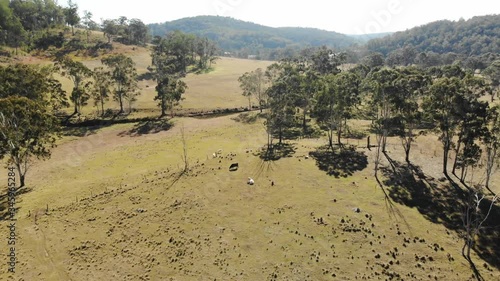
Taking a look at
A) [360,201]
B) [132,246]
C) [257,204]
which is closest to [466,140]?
[360,201]

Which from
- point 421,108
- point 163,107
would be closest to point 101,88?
point 163,107

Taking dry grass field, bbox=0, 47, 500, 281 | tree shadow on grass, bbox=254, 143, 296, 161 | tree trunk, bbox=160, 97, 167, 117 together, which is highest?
tree trunk, bbox=160, 97, 167, 117

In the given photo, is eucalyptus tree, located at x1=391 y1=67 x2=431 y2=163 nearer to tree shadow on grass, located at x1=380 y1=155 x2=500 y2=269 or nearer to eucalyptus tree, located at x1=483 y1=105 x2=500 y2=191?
tree shadow on grass, located at x1=380 y1=155 x2=500 y2=269

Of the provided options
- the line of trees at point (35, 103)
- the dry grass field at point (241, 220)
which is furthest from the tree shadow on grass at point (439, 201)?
the line of trees at point (35, 103)

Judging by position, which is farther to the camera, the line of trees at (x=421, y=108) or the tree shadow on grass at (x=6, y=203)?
the line of trees at (x=421, y=108)

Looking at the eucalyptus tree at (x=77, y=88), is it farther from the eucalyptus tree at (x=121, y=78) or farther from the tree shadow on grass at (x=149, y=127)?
the tree shadow on grass at (x=149, y=127)

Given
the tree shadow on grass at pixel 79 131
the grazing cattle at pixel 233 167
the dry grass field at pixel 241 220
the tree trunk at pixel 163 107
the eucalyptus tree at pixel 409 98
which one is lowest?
the dry grass field at pixel 241 220

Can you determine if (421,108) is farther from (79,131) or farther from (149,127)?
(79,131)

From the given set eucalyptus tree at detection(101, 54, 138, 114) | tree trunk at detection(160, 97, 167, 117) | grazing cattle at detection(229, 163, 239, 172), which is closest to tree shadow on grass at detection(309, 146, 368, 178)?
grazing cattle at detection(229, 163, 239, 172)
